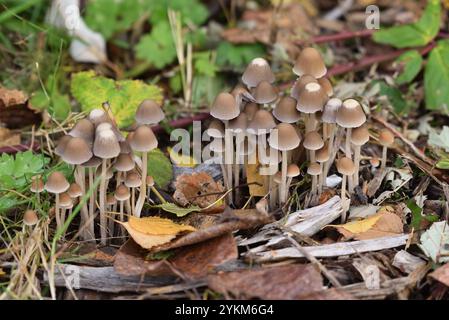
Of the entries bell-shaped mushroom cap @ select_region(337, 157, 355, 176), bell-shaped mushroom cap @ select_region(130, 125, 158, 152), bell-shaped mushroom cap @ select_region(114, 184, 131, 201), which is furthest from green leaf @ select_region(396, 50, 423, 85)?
bell-shaped mushroom cap @ select_region(114, 184, 131, 201)

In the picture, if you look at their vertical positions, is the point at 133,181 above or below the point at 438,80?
below

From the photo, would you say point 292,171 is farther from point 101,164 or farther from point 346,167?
point 101,164

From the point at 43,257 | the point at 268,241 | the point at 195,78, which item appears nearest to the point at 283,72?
the point at 195,78

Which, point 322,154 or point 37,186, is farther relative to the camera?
point 322,154

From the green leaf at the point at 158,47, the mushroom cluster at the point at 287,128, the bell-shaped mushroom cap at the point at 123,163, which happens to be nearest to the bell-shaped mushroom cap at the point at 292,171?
the mushroom cluster at the point at 287,128

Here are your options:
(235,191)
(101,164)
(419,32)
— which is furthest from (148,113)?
(419,32)

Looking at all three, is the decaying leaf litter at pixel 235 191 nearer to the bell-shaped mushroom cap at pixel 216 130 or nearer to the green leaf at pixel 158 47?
the bell-shaped mushroom cap at pixel 216 130

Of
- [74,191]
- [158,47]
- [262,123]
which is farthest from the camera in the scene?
[158,47]

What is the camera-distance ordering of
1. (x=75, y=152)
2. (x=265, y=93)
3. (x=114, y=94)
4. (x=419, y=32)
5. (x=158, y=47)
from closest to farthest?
(x=75, y=152) → (x=265, y=93) → (x=114, y=94) → (x=419, y=32) → (x=158, y=47)
